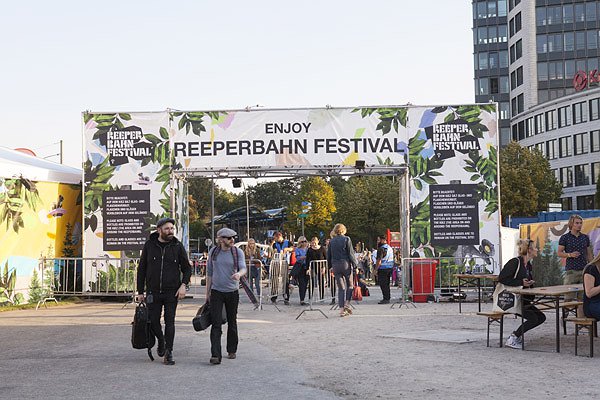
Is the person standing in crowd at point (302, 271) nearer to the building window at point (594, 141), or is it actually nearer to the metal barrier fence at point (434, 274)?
the metal barrier fence at point (434, 274)

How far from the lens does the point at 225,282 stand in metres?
10.8

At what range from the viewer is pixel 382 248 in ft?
70.5

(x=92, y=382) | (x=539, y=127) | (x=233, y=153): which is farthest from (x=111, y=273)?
(x=539, y=127)

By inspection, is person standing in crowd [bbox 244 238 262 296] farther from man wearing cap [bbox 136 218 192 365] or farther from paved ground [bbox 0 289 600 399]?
man wearing cap [bbox 136 218 192 365]

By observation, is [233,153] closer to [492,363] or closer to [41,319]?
[41,319]

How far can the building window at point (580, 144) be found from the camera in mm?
76000

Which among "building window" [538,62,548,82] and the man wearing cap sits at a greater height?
"building window" [538,62,548,82]

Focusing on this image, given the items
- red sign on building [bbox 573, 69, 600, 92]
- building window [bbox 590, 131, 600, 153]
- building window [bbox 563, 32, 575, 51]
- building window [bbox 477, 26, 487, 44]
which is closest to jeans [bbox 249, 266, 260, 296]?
building window [bbox 590, 131, 600, 153]

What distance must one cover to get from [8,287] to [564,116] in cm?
6678

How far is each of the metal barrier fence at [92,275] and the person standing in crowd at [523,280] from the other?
40.0 feet

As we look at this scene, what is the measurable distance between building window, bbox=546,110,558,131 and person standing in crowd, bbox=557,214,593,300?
2696 inches

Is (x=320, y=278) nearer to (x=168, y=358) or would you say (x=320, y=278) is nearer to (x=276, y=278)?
(x=276, y=278)

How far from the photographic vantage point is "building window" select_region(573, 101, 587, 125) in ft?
247

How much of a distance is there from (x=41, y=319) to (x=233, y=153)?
719cm
